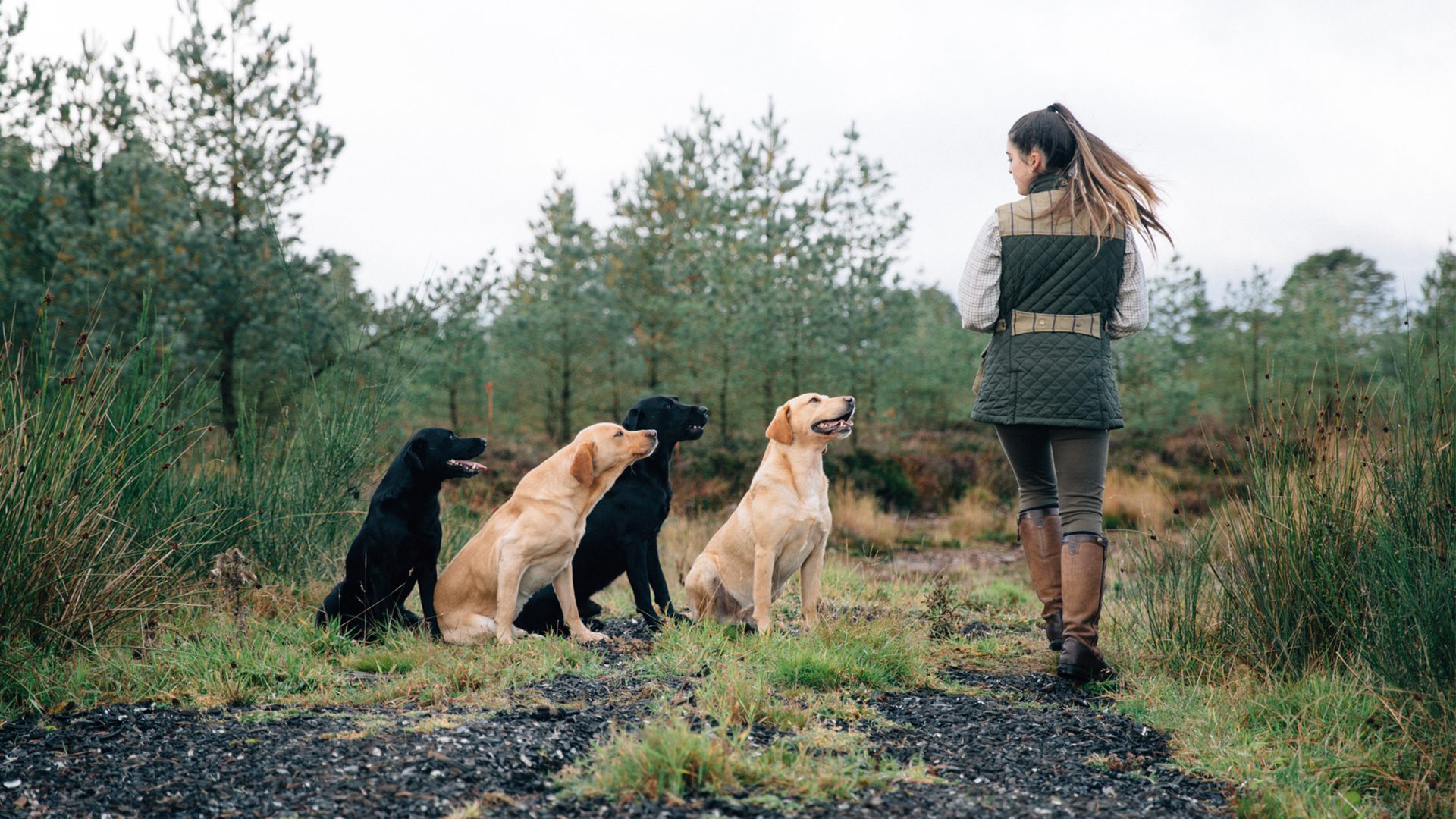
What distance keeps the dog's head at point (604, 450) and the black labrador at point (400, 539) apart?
0.50m

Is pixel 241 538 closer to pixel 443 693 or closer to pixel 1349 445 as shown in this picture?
pixel 443 693

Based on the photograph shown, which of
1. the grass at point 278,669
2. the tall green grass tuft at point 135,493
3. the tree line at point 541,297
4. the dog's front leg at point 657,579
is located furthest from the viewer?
the tree line at point 541,297

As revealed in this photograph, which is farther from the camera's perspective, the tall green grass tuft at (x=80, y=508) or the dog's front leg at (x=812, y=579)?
the dog's front leg at (x=812, y=579)

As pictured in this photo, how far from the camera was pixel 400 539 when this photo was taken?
196 inches

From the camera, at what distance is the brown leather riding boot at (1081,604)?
A: 169 inches

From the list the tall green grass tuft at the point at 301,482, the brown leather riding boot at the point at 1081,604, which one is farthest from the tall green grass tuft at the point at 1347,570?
the tall green grass tuft at the point at 301,482

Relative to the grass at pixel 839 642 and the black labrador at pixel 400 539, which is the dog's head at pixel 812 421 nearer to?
the grass at pixel 839 642

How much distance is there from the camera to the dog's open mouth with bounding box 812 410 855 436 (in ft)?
16.0

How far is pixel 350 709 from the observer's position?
3840mm

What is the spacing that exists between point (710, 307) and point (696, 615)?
10848mm

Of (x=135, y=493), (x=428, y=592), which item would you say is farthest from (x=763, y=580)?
(x=135, y=493)

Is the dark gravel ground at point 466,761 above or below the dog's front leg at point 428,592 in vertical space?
below

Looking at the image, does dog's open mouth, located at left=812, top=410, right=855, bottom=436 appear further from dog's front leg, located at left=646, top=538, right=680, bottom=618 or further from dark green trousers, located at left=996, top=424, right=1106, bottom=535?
dog's front leg, located at left=646, top=538, right=680, bottom=618

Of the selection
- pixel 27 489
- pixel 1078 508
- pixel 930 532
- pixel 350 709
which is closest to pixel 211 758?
pixel 350 709
